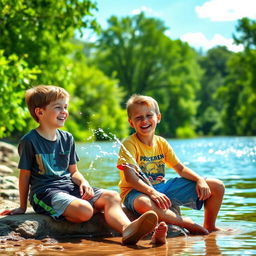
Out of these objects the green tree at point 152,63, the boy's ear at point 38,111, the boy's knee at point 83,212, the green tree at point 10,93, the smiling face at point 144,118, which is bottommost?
the boy's knee at point 83,212

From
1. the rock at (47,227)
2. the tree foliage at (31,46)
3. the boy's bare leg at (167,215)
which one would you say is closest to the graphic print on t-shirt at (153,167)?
the boy's bare leg at (167,215)

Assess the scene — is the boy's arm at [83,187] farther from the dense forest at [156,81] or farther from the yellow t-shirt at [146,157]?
the dense forest at [156,81]

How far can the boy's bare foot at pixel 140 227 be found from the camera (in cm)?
455

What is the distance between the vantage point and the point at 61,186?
5266 mm

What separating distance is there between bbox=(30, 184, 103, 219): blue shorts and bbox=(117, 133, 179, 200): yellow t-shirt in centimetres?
34

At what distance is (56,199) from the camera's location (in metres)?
5.07

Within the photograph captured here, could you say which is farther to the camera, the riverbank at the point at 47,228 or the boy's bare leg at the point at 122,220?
the riverbank at the point at 47,228

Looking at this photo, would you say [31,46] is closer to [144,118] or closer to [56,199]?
[144,118]

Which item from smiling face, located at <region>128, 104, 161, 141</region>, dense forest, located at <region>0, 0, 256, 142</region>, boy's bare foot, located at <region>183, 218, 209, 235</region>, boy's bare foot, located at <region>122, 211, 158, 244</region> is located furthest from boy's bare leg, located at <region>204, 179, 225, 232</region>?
dense forest, located at <region>0, 0, 256, 142</region>

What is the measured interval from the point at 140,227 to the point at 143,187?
0.70 m

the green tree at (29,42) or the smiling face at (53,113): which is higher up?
the green tree at (29,42)

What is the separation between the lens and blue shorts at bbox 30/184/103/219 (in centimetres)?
506

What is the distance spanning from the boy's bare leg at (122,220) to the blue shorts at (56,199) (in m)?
0.11

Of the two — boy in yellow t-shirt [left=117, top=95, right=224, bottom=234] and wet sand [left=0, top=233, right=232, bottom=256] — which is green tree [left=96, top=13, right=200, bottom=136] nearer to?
boy in yellow t-shirt [left=117, top=95, right=224, bottom=234]
